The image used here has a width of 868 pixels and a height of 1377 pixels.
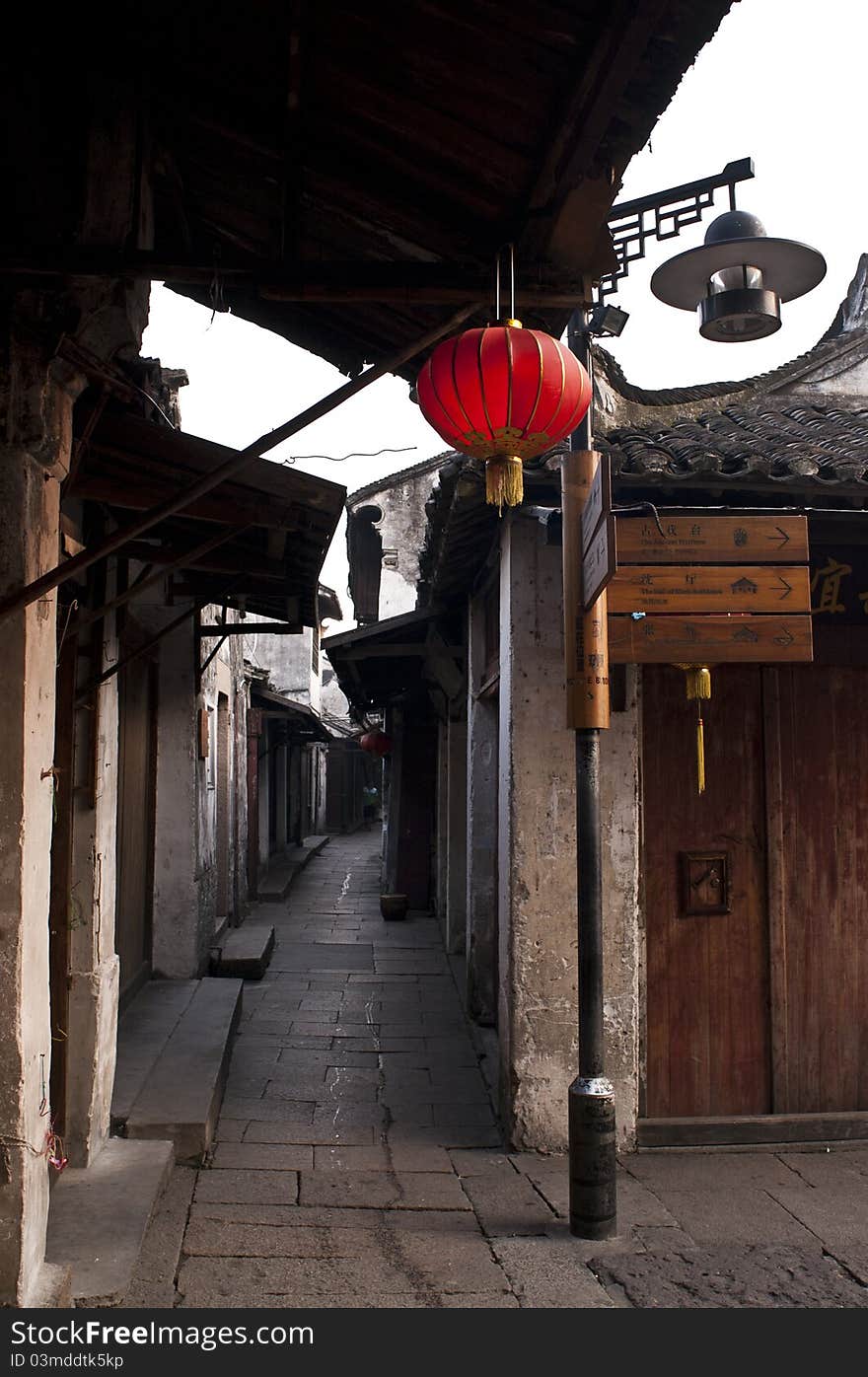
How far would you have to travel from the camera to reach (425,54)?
3.38m

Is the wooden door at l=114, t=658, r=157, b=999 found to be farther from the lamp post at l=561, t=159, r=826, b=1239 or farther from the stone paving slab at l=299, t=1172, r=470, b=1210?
the lamp post at l=561, t=159, r=826, b=1239

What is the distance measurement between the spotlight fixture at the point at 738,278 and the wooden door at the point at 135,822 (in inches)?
190

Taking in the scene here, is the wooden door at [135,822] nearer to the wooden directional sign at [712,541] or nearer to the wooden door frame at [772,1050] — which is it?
the wooden door frame at [772,1050]

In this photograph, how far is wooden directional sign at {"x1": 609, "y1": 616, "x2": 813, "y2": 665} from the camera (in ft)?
18.2

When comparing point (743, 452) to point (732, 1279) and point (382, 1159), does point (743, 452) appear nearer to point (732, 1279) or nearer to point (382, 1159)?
point (732, 1279)

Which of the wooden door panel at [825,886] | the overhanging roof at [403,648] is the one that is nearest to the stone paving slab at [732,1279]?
the wooden door panel at [825,886]

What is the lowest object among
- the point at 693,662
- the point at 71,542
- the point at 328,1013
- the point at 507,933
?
the point at 328,1013

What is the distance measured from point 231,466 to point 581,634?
231 centimetres

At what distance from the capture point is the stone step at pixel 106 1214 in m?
4.16

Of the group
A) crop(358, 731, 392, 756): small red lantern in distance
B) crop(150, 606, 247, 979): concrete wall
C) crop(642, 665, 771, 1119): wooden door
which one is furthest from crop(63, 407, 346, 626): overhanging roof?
crop(358, 731, 392, 756): small red lantern in distance

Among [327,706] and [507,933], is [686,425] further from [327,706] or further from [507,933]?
[327,706]

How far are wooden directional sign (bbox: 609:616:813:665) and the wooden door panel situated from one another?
118 centimetres

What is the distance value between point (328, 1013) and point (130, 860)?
248 centimetres
